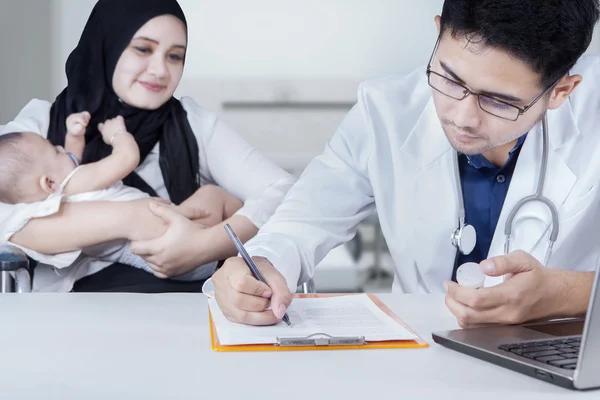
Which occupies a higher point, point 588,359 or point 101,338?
point 588,359

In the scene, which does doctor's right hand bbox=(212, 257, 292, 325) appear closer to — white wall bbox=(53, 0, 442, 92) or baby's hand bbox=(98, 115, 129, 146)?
baby's hand bbox=(98, 115, 129, 146)

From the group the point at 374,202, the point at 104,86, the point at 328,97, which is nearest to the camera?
the point at 374,202

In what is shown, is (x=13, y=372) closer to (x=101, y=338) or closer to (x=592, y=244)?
(x=101, y=338)

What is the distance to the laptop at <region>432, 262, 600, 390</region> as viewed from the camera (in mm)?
743

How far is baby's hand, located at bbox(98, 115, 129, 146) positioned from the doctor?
612 mm

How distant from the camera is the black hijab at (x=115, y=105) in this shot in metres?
1.91

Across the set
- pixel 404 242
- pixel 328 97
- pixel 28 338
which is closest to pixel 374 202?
pixel 404 242

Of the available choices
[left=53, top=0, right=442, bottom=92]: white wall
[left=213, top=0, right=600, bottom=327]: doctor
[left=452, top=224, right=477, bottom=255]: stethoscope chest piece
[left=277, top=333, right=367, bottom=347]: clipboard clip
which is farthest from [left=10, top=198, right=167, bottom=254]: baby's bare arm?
[left=277, top=333, right=367, bottom=347]: clipboard clip

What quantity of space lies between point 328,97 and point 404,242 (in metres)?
0.63

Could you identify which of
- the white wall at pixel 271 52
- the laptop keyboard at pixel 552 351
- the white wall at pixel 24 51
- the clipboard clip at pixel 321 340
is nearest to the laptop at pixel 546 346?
the laptop keyboard at pixel 552 351

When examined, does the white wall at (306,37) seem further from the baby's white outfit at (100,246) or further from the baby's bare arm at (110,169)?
the baby's white outfit at (100,246)

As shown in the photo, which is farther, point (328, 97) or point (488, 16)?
point (328, 97)

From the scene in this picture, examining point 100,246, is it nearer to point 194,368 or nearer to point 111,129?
point 111,129

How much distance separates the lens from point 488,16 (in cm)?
123
